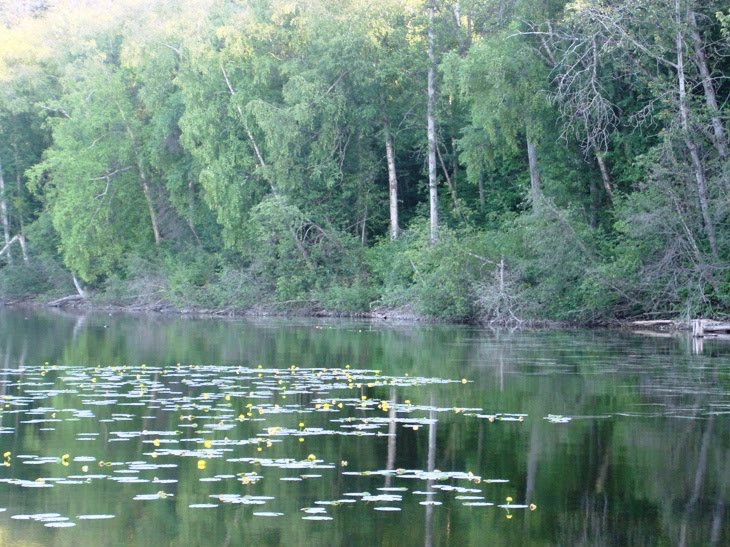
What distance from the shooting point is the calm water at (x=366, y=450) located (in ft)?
27.8

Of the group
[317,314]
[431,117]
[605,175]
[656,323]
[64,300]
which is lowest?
[656,323]

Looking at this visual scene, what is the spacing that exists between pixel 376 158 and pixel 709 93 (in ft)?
57.8

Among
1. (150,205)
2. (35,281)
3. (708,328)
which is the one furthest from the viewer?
(35,281)

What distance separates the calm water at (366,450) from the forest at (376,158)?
9559 millimetres

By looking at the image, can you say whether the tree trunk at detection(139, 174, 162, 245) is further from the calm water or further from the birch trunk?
the calm water

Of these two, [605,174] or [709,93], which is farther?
[605,174]

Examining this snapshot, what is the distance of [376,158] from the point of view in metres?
45.1

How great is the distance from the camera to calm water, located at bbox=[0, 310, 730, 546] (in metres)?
8.47

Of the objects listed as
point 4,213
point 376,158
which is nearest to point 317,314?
point 376,158

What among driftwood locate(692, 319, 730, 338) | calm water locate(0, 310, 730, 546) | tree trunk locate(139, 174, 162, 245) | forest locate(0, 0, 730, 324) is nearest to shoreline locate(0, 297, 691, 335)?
forest locate(0, 0, 730, 324)

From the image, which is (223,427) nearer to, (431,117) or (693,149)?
(693,149)

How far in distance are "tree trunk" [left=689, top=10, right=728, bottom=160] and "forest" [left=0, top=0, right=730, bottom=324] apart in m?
0.08

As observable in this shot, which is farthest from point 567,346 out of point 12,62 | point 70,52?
point 12,62

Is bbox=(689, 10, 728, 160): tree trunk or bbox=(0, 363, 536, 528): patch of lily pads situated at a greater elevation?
bbox=(689, 10, 728, 160): tree trunk
